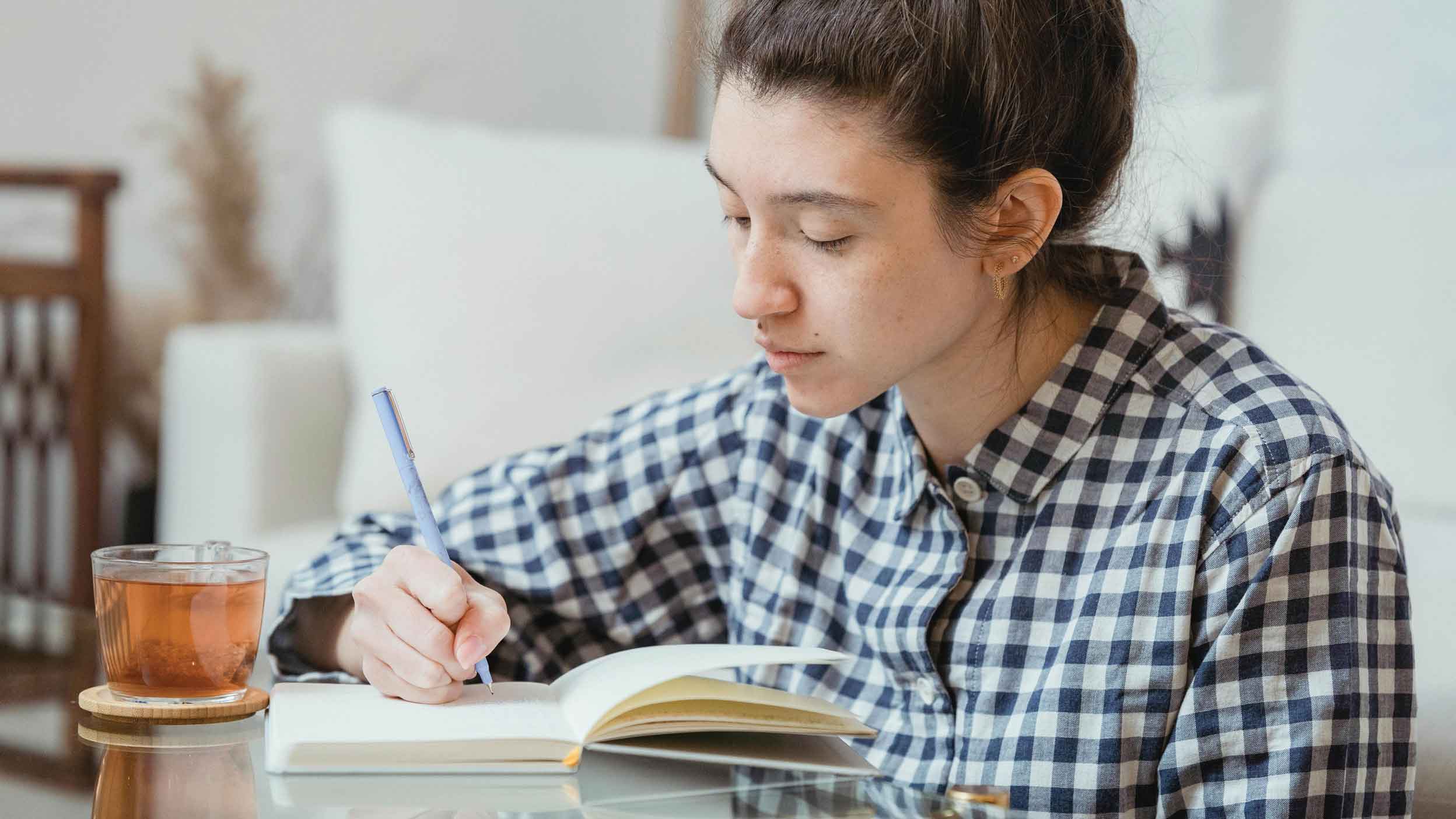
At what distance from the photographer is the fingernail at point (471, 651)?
29.8 inches

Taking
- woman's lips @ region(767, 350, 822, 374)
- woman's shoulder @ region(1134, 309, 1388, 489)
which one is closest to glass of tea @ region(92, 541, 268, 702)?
woman's lips @ region(767, 350, 822, 374)

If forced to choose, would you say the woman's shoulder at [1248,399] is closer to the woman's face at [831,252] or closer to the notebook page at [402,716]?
the woman's face at [831,252]

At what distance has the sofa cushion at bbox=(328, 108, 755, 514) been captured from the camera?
5.47 ft

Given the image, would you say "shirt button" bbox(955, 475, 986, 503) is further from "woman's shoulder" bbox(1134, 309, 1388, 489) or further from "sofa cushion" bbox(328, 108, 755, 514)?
"sofa cushion" bbox(328, 108, 755, 514)

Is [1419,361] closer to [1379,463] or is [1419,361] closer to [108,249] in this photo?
[1379,463]

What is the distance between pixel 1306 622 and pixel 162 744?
2.00 feet

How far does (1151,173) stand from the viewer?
5.67ft

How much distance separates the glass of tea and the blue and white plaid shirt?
0.19m

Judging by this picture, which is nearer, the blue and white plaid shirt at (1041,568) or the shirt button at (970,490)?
the blue and white plaid shirt at (1041,568)

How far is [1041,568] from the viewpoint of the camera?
0.89 meters

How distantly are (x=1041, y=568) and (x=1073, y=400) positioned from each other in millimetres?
113

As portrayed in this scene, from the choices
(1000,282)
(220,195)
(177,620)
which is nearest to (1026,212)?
(1000,282)

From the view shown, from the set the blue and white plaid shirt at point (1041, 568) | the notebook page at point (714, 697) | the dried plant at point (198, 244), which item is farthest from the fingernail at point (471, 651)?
the dried plant at point (198, 244)

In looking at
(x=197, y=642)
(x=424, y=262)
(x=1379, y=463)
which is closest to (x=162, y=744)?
(x=197, y=642)
